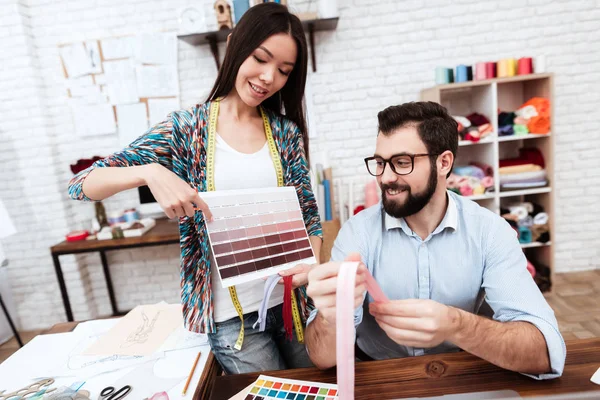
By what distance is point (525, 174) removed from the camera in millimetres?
2734

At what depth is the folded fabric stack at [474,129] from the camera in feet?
8.75

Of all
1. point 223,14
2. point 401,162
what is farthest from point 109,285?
point 401,162

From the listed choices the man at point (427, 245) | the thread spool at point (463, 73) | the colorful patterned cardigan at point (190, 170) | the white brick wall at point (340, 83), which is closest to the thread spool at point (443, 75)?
the thread spool at point (463, 73)

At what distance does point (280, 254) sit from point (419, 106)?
64cm

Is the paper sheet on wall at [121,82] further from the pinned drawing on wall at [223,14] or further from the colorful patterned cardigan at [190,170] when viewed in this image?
the colorful patterned cardigan at [190,170]

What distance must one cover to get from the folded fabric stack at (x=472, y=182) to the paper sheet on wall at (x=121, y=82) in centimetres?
268

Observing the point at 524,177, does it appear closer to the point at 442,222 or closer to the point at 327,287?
the point at 442,222

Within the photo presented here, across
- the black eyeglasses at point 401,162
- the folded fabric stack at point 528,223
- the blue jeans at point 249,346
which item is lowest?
the folded fabric stack at point 528,223

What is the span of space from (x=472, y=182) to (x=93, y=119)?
315 cm

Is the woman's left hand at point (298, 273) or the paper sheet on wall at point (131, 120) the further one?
the paper sheet on wall at point (131, 120)

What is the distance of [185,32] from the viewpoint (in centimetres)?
280

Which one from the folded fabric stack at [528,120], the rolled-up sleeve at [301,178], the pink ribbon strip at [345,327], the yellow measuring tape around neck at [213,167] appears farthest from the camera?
the folded fabric stack at [528,120]

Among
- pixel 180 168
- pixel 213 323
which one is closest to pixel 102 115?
pixel 180 168

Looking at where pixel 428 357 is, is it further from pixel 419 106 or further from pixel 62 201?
pixel 62 201
